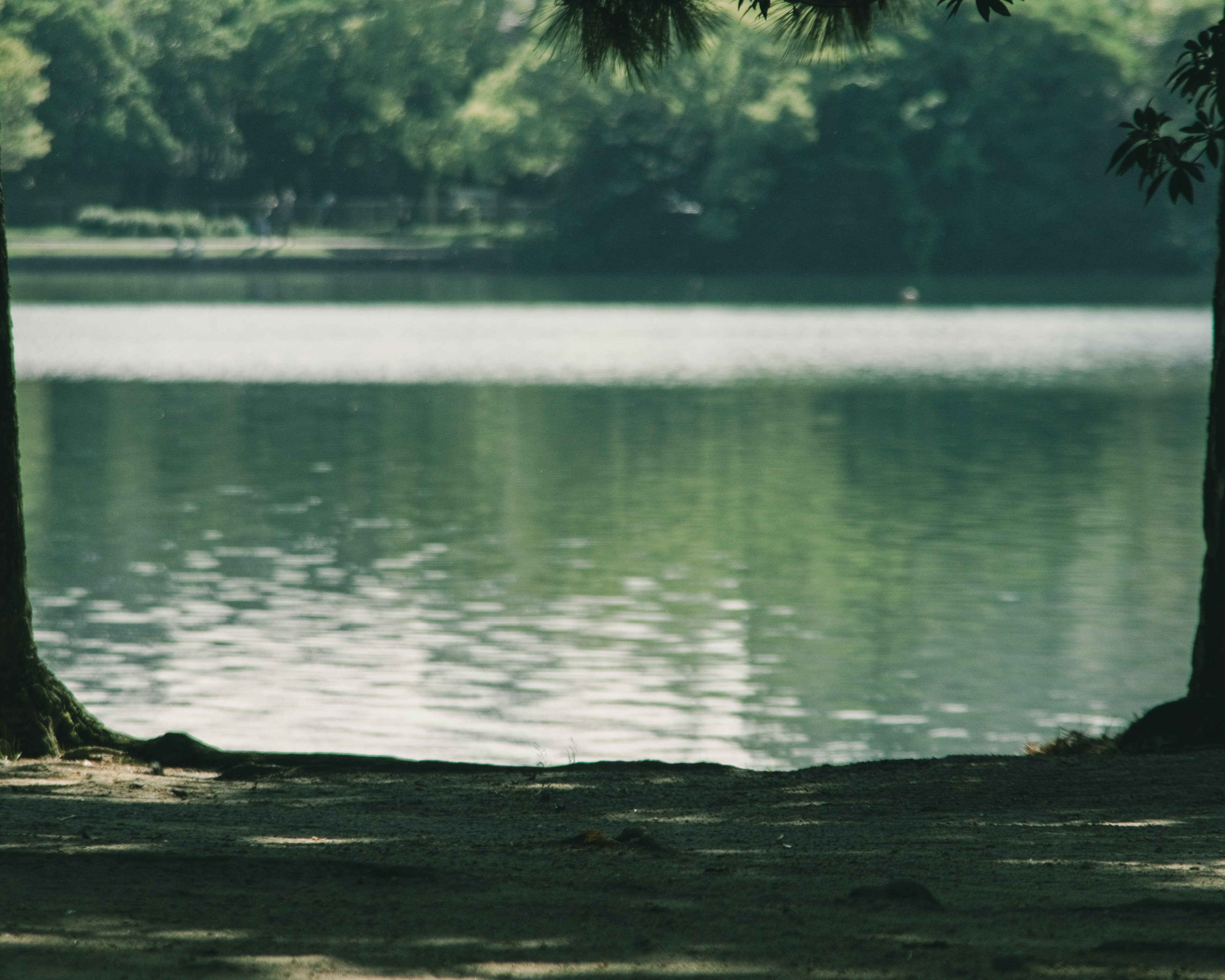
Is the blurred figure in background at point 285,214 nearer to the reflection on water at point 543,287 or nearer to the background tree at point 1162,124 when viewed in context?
the reflection on water at point 543,287

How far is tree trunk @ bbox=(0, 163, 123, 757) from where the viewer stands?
7863 millimetres

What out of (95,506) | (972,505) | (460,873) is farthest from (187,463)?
(460,873)

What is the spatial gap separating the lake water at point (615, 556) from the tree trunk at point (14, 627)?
342 centimetres

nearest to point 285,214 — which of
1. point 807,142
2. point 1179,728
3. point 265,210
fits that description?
point 265,210

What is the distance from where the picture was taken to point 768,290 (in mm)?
74625

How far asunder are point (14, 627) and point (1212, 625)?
529 centimetres

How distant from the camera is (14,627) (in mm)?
7969

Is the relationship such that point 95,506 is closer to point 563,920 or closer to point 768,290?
point 563,920

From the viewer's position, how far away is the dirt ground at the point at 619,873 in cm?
468

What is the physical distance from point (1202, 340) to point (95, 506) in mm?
35257

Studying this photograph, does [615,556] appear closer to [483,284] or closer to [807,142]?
[483,284]

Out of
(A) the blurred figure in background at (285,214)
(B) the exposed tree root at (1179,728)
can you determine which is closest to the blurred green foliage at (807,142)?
(A) the blurred figure in background at (285,214)

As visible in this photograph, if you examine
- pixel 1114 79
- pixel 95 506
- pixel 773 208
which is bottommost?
pixel 95 506

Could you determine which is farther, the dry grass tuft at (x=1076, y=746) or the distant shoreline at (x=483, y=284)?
the distant shoreline at (x=483, y=284)
